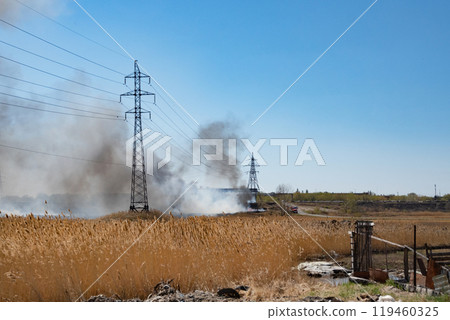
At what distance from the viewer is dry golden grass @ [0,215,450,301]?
1021 centimetres

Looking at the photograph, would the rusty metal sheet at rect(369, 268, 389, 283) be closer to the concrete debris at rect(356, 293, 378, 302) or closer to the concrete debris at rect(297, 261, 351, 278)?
the concrete debris at rect(297, 261, 351, 278)

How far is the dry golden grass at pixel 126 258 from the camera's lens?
33.5 feet

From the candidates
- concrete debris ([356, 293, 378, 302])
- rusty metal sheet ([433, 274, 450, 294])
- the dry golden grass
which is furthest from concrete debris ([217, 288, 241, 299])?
rusty metal sheet ([433, 274, 450, 294])

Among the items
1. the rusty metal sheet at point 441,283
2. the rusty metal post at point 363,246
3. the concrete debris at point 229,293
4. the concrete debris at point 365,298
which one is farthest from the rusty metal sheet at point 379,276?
the concrete debris at point 229,293

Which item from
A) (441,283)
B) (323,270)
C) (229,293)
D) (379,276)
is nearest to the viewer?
(229,293)

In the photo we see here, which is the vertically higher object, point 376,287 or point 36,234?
point 36,234

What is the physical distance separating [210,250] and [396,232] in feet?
56.8

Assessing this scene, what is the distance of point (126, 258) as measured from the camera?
36.3 feet

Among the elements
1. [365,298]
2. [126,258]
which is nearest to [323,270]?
[365,298]

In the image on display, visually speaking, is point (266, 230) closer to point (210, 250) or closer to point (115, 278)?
point (210, 250)

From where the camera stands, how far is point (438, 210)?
75375mm

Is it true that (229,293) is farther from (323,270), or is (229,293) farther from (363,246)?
(323,270)

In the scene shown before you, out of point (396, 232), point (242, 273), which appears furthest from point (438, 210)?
point (242, 273)
